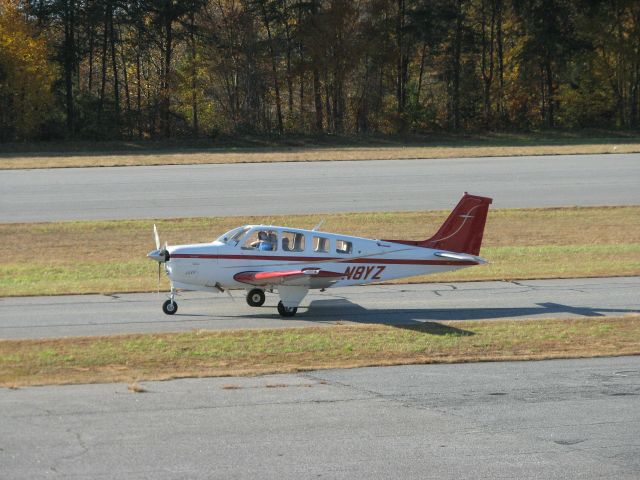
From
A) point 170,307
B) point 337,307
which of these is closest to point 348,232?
point 337,307

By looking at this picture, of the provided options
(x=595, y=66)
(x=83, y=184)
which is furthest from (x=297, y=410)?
(x=595, y=66)

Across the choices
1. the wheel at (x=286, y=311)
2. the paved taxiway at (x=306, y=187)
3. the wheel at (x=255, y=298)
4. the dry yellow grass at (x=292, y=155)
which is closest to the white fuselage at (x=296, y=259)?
the wheel at (x=255, y=298)

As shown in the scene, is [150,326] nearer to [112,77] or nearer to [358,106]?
[358,106]

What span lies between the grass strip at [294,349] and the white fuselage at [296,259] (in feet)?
7.26

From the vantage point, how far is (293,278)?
19.9 m

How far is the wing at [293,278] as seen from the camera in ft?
65.1

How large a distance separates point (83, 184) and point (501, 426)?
31254 mm

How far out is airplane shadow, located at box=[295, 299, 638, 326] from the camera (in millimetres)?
19922

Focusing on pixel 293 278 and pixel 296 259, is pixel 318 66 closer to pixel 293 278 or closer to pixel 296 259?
pixel 296 259

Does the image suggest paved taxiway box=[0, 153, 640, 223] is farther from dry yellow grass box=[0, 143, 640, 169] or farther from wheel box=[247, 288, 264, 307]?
wheel box=[247, 288, 264, 307]

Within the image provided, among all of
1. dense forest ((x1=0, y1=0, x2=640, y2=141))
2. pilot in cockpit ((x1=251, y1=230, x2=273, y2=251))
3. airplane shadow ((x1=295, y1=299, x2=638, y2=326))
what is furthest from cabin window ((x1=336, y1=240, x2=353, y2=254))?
dense forest ((x1=0, y1=0, x2=640, y2=141))

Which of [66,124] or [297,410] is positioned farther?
[66,124]

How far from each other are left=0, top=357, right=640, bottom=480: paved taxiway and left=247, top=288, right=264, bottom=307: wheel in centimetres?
595

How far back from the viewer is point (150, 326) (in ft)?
62.6
